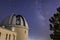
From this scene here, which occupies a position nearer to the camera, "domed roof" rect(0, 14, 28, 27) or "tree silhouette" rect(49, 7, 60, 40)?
"tree silhouette" rect(49, 7, 60, 40)

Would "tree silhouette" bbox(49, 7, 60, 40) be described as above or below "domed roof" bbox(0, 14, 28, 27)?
below

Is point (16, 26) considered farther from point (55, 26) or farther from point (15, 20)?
point (55, 26)

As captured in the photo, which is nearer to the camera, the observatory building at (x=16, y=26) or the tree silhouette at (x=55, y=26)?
the tree silhouette at (x=55, y=26)

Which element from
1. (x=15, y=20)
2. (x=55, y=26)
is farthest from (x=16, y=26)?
(x=55, y=26)

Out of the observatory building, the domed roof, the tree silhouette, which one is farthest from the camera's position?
the domed roof

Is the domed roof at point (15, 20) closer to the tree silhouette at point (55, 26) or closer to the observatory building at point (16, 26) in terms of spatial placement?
the observatory building at point (16, 26)

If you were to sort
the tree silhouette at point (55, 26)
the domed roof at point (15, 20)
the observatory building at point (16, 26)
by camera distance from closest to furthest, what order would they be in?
the tree silhouette at point (55, 26)
the observatory building at point (16, 26)
the domed roof at point (15, 20)

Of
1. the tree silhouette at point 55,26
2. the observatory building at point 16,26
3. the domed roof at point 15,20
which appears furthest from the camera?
the domed roof at point 15,20

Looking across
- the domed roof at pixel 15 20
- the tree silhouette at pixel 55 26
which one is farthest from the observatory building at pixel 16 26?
the tree silhouette at pixel 55 26

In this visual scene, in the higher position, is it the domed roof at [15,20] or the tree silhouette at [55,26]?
the domed roof at [15,20]

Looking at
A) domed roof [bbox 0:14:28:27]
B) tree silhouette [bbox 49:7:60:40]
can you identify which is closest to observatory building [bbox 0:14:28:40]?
domed roof [bbox 0:14:28:27]

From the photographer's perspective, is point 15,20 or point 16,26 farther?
point 15,20

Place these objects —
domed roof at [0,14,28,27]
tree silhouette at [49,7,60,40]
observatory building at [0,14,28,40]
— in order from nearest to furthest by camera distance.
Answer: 1. tree silhouette at [49,7,60,40]
2. observatory building at [0,14,28,40]
3. domed roof at [0,14,28,27]

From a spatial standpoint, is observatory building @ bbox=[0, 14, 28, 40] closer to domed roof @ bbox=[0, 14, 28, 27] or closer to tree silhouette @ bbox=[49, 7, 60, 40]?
domed roof @ bbox=[0, 14, 28, 27]
